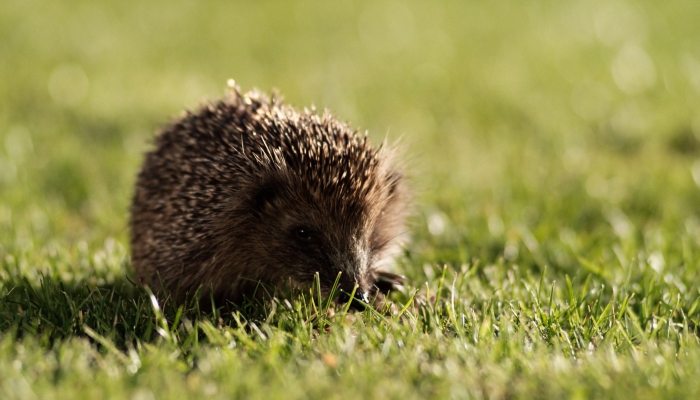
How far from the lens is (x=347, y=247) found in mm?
3945

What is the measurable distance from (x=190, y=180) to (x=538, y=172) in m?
3.41

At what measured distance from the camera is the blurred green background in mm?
5535

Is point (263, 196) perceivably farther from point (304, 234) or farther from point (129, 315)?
point (129, 315)

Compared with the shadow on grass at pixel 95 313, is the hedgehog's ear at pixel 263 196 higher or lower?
higher

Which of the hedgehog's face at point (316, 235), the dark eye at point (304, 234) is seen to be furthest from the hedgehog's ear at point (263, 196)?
the dark eye at point (304, 234)

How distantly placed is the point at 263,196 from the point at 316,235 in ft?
1.24

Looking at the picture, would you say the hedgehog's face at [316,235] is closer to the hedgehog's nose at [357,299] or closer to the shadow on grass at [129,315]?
the hedgehog's nose at [357,299]

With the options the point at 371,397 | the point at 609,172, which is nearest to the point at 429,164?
the point at 609,172

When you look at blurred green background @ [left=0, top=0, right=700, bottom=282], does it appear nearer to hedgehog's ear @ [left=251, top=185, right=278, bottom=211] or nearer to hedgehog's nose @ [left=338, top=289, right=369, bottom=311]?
hedgehog's nose @ [left=338, top=289, right=369, bottom=311]

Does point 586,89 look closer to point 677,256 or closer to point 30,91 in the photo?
point 677,256

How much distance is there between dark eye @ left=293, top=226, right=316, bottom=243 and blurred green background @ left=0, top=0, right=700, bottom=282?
1.05 metres

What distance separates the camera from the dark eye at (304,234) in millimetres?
4047

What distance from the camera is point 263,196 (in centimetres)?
412

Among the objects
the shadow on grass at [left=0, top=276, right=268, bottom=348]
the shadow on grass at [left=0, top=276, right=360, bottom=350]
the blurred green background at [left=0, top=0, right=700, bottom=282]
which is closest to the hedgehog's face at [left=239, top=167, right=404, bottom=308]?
the shadow on grass at [left=0, top=276, right=360, bottom=350]
